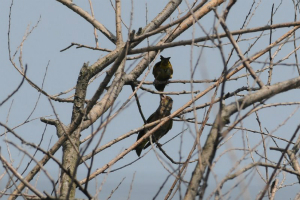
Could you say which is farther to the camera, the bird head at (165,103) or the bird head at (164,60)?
the bird head at (164,60)

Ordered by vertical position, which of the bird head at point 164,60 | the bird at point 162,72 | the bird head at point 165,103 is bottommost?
the bird head at point 165,103

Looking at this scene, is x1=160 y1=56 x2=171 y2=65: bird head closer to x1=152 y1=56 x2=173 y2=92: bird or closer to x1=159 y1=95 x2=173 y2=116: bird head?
x1=152 y1=56 x2=173 y2=92: bird

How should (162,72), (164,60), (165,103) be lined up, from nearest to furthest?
(165,103) < (162,72) < (164,60)

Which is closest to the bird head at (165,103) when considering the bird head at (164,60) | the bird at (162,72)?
the bird at (162,72)

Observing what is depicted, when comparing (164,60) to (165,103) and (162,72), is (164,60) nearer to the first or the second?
(162,72)

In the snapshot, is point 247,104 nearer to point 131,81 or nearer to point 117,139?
point 117,139

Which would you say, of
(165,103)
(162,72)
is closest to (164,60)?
(162,72)

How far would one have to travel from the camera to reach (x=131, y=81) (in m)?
3.38

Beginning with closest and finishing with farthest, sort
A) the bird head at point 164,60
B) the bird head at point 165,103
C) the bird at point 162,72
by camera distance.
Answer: the bird head at point 165,103, the bird at point 162,72, the bird head at point 164,60

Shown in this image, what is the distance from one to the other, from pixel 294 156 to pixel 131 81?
144 centimetres

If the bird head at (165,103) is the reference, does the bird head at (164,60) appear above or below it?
above

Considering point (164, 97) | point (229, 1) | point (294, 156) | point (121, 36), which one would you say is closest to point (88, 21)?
point (121, 36)

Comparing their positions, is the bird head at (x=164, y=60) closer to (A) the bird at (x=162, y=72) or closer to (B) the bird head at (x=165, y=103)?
(A) the bird at (x=162, y=72)

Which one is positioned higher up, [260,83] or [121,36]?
[121,36]
